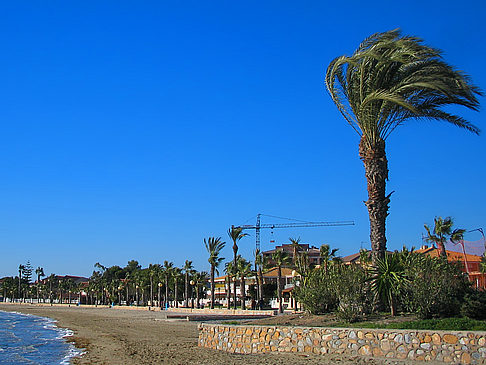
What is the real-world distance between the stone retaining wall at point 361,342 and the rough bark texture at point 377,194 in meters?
4.60

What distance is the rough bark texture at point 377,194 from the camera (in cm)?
1807

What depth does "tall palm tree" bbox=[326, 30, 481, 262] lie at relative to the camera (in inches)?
674

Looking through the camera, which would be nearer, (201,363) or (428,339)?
(428,339)

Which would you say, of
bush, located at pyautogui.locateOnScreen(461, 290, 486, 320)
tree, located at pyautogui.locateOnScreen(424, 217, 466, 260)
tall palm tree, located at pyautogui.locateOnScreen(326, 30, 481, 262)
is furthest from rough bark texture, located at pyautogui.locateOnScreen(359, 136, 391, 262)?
tree, located at pyautogui.locateOnScreen(424, 217, 466, 260)

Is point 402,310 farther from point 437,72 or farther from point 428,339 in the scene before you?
point 437,72

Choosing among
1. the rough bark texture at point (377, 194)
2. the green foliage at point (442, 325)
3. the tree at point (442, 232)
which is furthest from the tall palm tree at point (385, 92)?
the tree at point (442, 232)

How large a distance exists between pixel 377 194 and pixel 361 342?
252 inches

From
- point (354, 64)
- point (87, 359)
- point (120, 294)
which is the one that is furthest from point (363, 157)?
point (120, 294)

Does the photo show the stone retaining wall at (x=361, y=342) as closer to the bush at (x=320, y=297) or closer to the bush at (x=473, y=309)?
the bush at (x=473, y=309)

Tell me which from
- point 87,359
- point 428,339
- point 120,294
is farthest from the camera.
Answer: point 120,294

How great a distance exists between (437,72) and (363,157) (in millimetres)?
3961

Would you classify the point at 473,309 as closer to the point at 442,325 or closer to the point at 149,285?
the point at 442,325

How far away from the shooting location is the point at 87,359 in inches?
796

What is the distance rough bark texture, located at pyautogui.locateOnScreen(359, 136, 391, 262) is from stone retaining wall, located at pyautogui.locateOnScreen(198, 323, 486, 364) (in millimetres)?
4600
